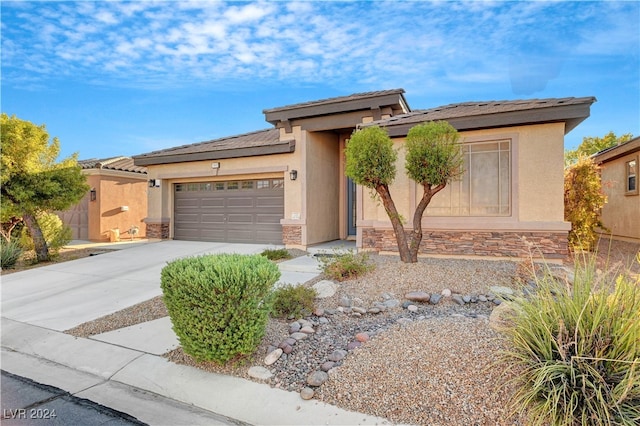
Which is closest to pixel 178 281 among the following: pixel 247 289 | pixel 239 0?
pixel 247 289

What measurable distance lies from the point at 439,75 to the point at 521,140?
174 inches

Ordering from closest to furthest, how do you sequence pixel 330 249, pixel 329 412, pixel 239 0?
1. pixel 329 412
2. pixel 239 0
3. pixel 330 249

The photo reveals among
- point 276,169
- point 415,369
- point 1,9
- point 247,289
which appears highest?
point 1,9

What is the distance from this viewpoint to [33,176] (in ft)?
32.7

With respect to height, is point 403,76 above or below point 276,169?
above

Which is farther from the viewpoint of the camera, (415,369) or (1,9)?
(1,9)

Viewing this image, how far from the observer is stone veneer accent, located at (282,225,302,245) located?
1123cm

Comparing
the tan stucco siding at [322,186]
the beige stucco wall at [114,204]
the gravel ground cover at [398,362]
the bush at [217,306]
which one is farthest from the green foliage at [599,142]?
the beige stucco wall at [114,204]

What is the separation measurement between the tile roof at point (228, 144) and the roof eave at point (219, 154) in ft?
0.27

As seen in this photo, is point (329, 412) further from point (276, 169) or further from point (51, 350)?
point (276, 169)

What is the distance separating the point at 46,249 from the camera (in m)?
10.8

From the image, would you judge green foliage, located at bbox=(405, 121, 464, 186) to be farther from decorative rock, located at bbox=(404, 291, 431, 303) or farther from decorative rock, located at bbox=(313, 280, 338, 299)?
decorative rock, located at bbox=(313, 280, 338, 299)

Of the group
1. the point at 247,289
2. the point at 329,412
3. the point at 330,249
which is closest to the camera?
the point at 329,412


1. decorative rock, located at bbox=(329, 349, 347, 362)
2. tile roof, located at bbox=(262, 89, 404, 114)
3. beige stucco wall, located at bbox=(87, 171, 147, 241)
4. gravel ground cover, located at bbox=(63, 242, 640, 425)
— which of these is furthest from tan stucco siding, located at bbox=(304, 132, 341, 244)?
beige stucco wall, located at bbox=(87, 171, 147, 241)
